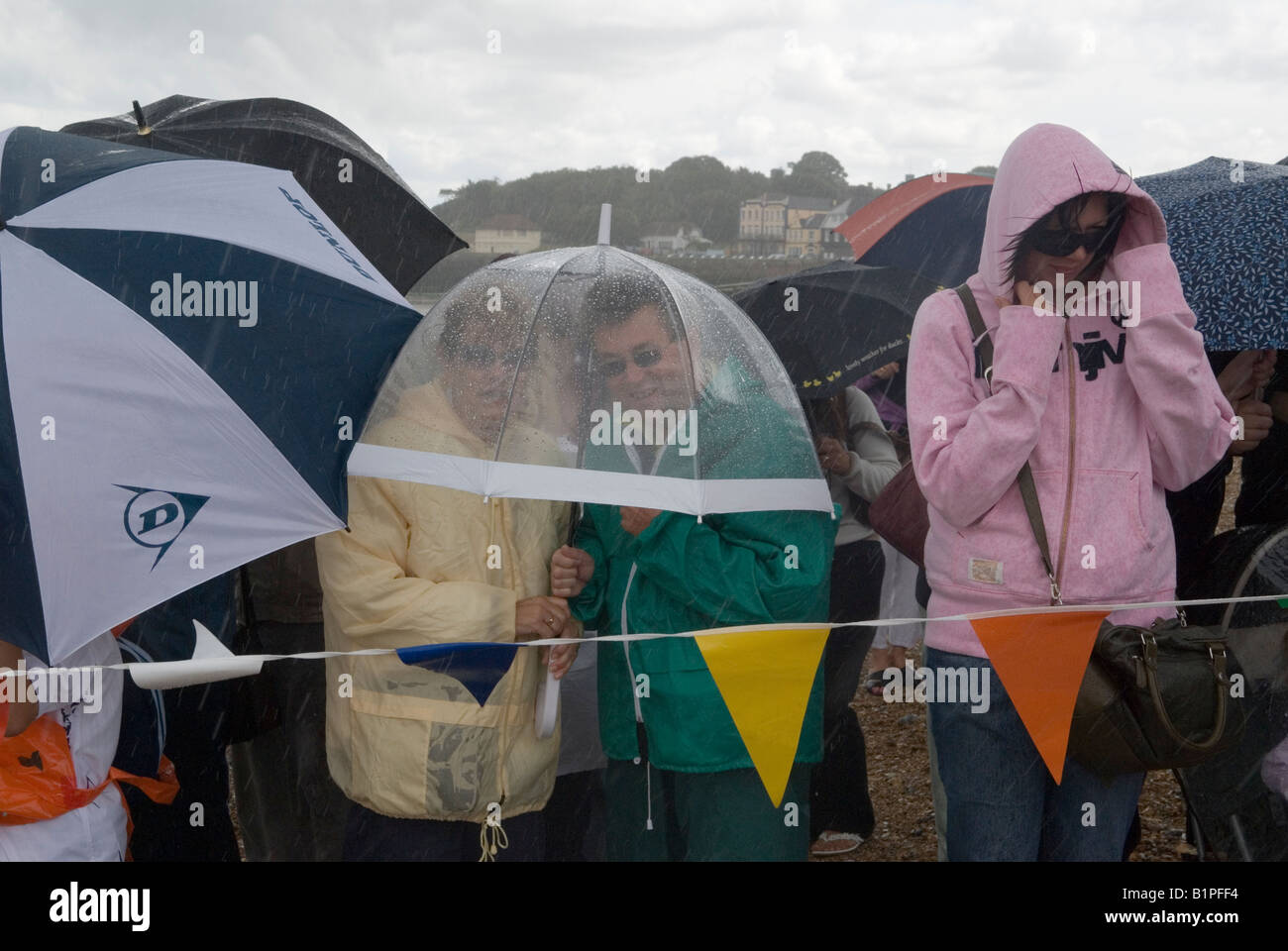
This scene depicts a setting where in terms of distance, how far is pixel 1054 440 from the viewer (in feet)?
9.12

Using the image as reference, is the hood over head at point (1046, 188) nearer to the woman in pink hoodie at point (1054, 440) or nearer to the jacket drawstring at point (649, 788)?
the woman in pink hoodie at point (1054, 440)

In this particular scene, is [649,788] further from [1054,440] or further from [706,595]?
[1054,440]

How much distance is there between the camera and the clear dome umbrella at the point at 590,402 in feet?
8.86

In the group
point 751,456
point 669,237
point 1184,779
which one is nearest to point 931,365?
point 751,456

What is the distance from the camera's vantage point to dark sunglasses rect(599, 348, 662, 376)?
2.80m

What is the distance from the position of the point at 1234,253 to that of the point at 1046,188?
32.3 inches

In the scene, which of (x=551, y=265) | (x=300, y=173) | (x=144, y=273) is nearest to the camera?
(x=144, y=273)

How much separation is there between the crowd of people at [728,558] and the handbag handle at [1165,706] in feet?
0.58
